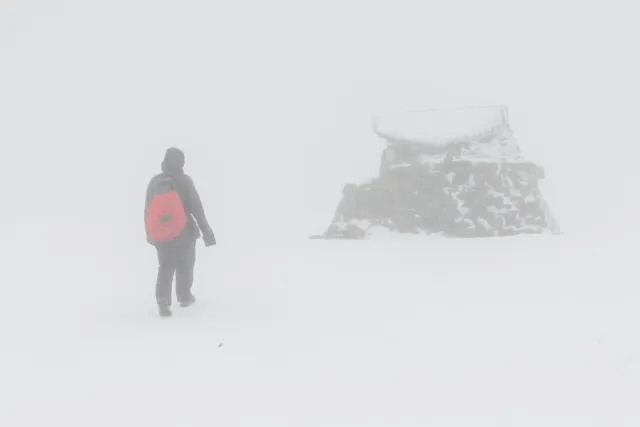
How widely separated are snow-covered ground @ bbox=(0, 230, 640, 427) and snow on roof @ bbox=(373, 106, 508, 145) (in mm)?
6345

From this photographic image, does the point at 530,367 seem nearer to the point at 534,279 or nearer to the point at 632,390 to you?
the point at 632,390

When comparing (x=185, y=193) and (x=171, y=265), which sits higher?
(x=185, y=193)

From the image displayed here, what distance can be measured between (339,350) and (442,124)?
39.0ft

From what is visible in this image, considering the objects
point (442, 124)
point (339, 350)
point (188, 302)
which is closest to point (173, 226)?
point (188, 302)

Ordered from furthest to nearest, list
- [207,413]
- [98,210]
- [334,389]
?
[98,210]
[334,389]
[207,413]

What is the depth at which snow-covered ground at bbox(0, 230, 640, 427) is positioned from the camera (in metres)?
4.29

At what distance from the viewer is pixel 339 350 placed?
574cm

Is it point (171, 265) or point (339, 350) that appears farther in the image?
point (171, 265)

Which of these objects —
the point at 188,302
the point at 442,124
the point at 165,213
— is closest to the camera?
the point at 165,213

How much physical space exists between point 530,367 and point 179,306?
450cm

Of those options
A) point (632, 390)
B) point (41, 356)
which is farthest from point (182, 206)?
point (632, 390)

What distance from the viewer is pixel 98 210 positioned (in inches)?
1711

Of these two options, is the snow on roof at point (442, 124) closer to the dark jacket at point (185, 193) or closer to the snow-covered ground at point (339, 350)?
the snow-covered ground at point (339, 350)

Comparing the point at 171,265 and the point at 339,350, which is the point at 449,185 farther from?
the point at 339,350
